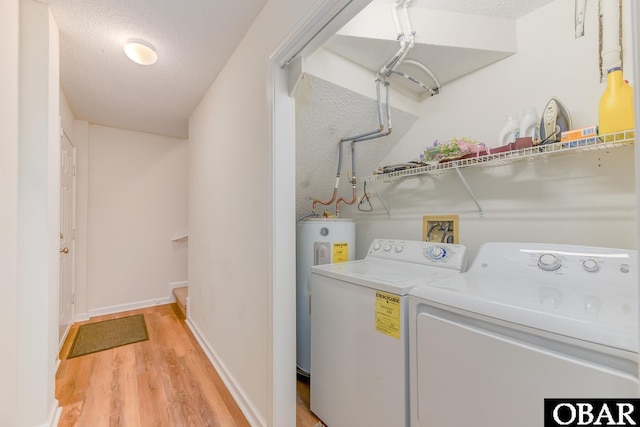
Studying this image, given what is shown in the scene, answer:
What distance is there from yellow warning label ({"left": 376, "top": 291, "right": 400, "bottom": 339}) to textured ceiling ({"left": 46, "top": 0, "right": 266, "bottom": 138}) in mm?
1590

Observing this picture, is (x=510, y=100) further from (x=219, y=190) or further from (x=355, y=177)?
(x=219, y=190)

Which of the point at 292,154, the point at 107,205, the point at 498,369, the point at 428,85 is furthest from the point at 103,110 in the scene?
the point at 498,369

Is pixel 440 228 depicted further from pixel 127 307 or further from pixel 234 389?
pixel 127 307

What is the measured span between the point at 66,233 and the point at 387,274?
3.02 meters

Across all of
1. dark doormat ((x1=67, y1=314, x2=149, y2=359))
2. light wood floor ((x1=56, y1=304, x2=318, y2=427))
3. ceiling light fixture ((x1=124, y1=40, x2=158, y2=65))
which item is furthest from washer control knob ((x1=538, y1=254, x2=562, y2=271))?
dark doormat ((x1=67, y1=314, x2=149, y2=359))

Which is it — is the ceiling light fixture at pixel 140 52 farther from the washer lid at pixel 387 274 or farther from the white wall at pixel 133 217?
the white wall at pixel 133 217

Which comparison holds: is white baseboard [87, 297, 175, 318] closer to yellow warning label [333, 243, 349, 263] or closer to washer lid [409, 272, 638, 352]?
yellow warning label [333, 243, 349, 263]

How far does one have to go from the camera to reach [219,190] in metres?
2.13

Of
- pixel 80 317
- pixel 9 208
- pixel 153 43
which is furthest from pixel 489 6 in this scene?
pixel 80 317

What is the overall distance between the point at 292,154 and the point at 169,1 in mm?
1015

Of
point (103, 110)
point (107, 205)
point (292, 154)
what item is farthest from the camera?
point (107, 205)

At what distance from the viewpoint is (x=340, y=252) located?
196 centimetres

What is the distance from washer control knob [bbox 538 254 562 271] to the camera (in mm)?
1070

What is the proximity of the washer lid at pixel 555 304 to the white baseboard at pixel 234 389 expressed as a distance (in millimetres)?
1184
